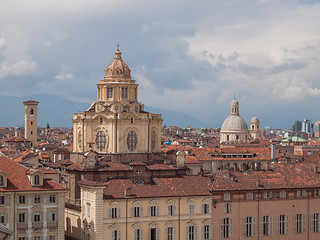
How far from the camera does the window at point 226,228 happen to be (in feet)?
242

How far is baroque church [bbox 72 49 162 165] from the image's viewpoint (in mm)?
87438

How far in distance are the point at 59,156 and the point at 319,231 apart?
138 ft

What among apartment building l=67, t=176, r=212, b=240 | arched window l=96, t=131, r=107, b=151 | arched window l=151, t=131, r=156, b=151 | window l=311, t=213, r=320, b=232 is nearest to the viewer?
apartment building l=67, t=176, r=212, b=240

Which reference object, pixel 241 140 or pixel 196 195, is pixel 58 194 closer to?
pixel 196 195

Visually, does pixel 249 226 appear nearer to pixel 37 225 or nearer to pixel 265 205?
pixel 265 205

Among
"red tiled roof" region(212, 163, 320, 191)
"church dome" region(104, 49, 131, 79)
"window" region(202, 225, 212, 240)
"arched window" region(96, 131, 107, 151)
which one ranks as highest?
"church dome" region(104, 49, 131, 79)

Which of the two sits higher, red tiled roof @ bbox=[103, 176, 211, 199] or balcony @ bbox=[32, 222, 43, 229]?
red tiled roof @ bbox=[103, 176, 211, 199]

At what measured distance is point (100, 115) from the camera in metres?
87.9

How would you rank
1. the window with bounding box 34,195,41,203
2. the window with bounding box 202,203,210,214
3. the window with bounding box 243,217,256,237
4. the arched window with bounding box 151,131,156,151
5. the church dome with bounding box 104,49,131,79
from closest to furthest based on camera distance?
the window with bounding box 34,195,41,203, the window with bounding box 202,203,210,214, the window with bounding box 243,217,256,237, the arched window with bounding box 151,131,156,151, the church dome with bounding box 104,49,131,79

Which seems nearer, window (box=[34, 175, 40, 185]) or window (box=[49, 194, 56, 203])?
window (box=[34, 175, 40, 185])

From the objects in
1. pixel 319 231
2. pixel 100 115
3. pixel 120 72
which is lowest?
pixel 319 231

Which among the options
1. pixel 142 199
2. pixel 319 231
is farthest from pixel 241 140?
pixel 142 199

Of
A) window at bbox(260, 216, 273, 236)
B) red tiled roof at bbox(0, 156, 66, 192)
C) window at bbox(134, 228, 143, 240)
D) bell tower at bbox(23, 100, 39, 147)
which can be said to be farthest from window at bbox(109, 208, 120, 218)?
bell tower at bbox(23, 100, 39, 147)

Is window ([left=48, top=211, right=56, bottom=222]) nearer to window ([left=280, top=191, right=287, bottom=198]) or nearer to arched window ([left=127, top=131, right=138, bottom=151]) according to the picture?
arched window ([left=127, top=131, right=138, bottom=151])
